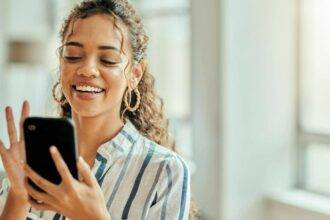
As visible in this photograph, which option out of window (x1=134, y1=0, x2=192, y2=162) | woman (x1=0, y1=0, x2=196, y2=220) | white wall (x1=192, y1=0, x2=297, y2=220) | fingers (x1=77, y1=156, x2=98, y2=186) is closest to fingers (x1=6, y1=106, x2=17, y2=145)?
woman (x1=0, y1=0, x2=196, y2=220)

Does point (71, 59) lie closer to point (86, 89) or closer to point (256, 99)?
point (86, 89)

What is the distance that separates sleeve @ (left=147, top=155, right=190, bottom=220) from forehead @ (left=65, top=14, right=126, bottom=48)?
0.86 ft

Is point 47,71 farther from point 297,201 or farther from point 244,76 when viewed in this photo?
point 297,201

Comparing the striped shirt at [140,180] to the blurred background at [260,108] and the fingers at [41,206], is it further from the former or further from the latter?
the blurred background at [260,108]

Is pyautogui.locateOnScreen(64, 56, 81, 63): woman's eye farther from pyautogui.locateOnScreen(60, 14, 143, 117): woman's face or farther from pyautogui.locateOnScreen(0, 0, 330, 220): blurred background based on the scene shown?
pyautogui.locateOnScreen(0, 0, 330, 220): blurred background

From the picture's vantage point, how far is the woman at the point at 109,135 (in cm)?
120

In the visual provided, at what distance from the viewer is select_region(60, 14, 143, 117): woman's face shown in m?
1.22

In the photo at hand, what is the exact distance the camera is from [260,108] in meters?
3.02

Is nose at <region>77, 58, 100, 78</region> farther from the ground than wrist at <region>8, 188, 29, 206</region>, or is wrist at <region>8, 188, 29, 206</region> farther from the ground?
nose at <region>77, 58, 100, 78</region>

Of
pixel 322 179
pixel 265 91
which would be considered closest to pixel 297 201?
pixel 322 179

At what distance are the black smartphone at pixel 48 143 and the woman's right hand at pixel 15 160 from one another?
78 millimetres

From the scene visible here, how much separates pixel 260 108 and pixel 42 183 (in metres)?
2.08

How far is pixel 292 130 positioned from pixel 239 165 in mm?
342

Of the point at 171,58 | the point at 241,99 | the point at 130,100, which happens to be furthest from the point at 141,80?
the point at 171,58
